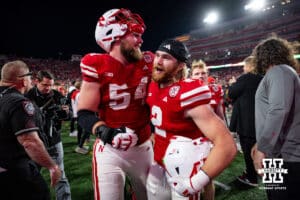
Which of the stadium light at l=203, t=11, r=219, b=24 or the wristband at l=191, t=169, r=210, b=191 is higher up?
the stadium light at l=203, t=11, r=219, b=24

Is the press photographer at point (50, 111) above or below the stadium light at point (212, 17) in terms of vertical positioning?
below

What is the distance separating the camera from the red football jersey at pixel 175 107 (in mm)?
1581

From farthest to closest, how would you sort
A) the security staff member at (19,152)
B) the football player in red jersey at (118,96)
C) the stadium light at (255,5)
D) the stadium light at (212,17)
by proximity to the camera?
the stadium light at (212,17) < the stadium light at (255,5) < the security staff member at (19,152) < the football player in red jersey at (118,96)

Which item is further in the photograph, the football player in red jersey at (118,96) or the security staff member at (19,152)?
the security staff member at (19,152)

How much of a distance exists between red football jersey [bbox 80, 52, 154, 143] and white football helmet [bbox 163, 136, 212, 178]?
49 cm

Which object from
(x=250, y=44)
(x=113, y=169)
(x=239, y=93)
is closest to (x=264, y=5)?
(x=250, y=44)

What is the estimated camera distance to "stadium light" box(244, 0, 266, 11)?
43213 millimetres

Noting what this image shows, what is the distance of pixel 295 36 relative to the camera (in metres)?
34.9

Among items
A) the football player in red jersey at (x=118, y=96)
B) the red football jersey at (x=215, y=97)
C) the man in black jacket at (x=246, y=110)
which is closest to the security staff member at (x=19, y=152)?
the football player in red jersey at (x=118, y=96)

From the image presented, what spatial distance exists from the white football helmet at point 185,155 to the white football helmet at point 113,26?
1022 mm

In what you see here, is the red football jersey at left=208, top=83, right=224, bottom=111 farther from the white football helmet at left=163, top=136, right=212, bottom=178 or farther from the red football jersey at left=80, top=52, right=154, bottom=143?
the white football helmet at left=163, top=136, right=212, bottom=178

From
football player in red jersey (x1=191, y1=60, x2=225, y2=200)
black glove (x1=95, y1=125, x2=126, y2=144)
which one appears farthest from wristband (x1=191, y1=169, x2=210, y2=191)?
football player in red jersey (x1=191, y1=60, x2=225, y2=200)

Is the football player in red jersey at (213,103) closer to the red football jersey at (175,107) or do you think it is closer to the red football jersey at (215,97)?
the red football jersey at (215,97)

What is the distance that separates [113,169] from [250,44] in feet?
144
